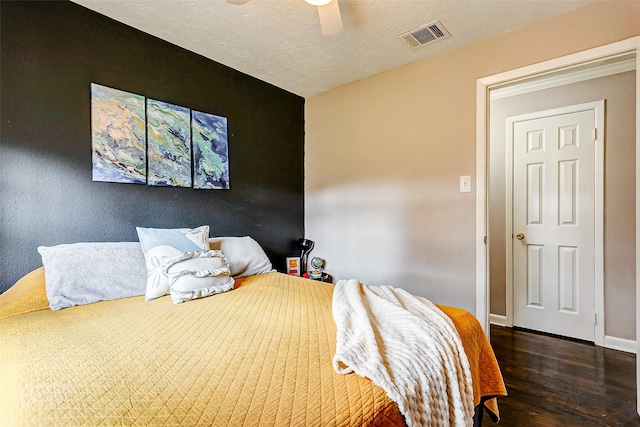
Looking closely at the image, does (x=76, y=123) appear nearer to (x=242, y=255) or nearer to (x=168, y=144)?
(x=168, y=144)

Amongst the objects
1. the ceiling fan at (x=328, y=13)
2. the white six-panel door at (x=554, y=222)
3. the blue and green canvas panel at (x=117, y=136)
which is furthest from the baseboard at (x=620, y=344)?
the blue and green canvas panel at (x=117, y=136)

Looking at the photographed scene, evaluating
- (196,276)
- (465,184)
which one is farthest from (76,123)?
(465,184)

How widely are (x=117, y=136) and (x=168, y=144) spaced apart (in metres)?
0.33

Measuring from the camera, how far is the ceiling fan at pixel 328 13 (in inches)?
61.2

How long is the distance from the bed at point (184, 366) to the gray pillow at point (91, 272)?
7 cm

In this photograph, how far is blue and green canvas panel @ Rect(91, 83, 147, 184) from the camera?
1854 millimetres

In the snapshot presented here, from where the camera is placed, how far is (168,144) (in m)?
2.18

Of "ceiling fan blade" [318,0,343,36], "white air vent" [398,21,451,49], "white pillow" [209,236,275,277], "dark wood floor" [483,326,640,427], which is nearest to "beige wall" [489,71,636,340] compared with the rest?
"dark wood floor" [483,326,640,427]

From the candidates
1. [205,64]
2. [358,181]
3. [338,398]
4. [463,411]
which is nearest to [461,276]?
[358,181]

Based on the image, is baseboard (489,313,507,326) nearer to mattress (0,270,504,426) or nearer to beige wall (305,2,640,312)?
beige wall (305,2,640,312)

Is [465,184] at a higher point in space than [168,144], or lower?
lower

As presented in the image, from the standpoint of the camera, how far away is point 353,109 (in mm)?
2938

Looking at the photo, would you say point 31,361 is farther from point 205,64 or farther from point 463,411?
point 205,64

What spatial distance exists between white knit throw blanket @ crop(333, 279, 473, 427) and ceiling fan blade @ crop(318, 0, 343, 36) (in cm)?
153
